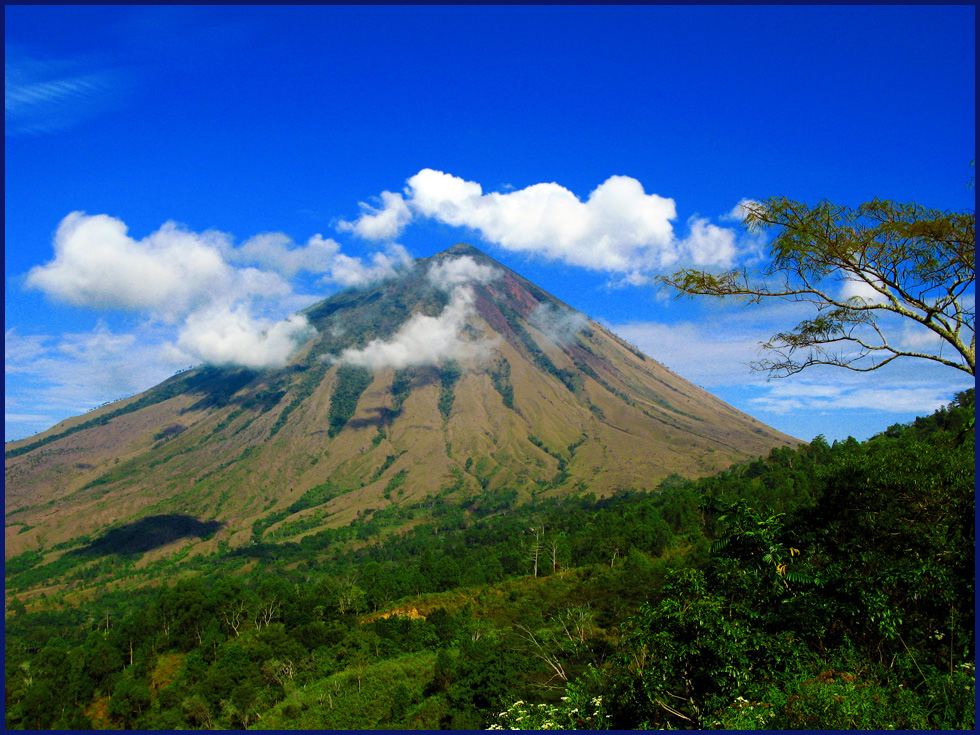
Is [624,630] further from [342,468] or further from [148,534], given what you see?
[342,468]

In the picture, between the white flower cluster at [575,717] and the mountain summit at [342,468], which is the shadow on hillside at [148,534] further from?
the white flower cluster at [575,717]

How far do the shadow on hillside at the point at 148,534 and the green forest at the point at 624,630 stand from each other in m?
46.8

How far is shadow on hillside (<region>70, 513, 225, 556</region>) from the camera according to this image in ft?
447

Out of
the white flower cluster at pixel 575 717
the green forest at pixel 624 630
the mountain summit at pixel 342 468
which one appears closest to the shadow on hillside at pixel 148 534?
the mountain summit at pixel 342 468

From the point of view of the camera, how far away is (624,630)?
7957 millimetres

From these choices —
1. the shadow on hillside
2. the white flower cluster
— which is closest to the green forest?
the white flower cluster

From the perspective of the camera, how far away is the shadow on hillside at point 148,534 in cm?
13638

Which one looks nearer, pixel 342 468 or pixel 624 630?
pixel 624 630

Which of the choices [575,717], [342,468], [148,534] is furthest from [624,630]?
[342,468]

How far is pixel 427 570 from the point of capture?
193 feet

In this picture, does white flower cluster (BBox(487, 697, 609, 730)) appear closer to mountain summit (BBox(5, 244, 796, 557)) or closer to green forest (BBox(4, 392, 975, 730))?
green forest (BBox(4, 392, 975, 730))

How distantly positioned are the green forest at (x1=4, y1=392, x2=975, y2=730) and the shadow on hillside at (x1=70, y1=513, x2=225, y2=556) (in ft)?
154

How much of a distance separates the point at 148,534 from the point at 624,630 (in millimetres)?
168088

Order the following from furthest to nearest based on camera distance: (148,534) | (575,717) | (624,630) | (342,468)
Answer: (342,468), (148,534), (575,717), (624,630)
